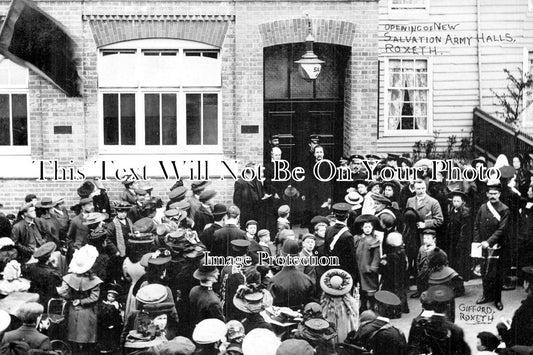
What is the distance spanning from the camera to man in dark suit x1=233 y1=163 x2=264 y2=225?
11.4m

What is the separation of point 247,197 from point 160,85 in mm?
1975

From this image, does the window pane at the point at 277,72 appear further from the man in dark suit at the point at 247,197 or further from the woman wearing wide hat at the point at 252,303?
the woman wearing wide hat at the point at 252,303

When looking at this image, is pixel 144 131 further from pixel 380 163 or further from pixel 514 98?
pixel 514 98

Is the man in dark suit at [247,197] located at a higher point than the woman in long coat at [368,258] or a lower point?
higher

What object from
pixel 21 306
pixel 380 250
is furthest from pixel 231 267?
pixel 21 306

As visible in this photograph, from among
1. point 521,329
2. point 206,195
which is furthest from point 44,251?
point 521,329

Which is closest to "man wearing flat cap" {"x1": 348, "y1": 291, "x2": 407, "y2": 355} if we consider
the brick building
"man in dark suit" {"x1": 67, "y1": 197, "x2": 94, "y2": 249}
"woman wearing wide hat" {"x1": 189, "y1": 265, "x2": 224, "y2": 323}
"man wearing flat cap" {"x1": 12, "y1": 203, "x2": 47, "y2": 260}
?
"woman wearing wide hat" {"x1": 189, "y1": 265, "x2": 224, "y2": 323}

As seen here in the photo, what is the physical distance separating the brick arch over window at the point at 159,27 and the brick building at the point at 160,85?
0.05ft

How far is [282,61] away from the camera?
1289cm

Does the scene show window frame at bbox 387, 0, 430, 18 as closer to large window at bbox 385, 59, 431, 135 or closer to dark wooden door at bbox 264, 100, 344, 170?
large window at bbox 385, 59, 431, 135

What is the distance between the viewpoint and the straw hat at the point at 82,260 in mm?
8852

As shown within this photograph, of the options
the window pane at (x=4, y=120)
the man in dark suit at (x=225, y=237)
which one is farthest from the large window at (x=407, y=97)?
the window pane at (x=4, y=120)

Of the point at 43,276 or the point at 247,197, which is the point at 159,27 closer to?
the point at 247,197

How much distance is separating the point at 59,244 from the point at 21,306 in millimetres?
2388
